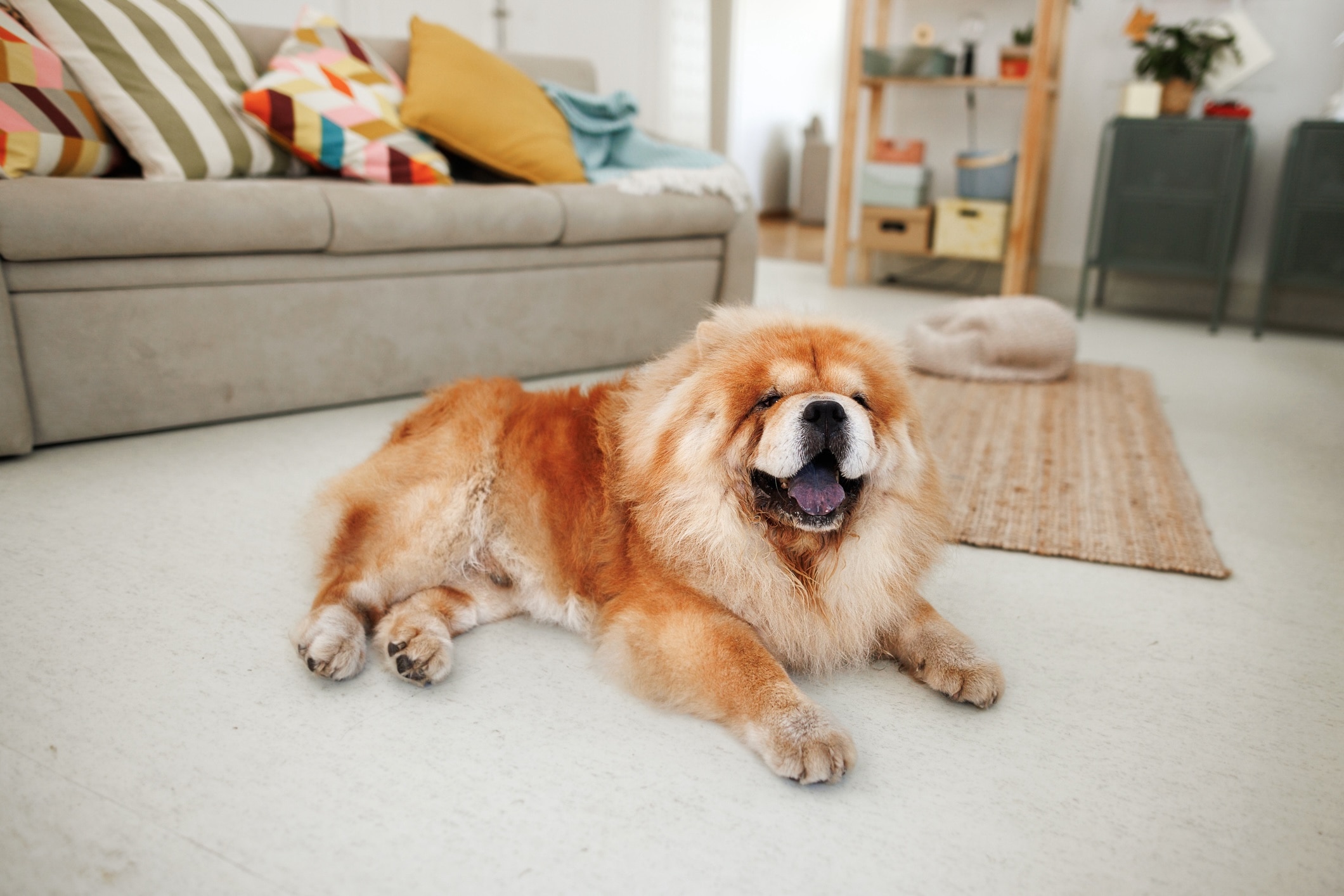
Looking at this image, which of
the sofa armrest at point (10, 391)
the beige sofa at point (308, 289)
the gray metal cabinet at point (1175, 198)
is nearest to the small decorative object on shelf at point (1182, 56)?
the gray metal cabinet at point (1175, 198)

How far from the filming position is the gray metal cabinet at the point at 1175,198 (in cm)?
433

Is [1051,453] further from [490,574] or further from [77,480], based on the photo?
[77,480]

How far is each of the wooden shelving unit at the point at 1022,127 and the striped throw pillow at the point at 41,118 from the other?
4175 mm

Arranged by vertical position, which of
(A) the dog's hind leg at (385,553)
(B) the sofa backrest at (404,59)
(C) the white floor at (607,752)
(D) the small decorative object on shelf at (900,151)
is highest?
(B) the sofa backrest at (404,59)

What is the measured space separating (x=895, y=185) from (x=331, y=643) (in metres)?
4.84

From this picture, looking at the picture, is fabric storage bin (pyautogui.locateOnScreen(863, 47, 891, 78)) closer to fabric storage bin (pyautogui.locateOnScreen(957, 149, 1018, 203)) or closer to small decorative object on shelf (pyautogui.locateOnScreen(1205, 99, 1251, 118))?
fabric storage bin (pyautogui.locateOnScreen(957, 149, 1018, 203))

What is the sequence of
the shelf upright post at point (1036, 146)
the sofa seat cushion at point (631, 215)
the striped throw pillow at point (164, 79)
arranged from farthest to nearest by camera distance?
the shelf upright post at point (1036, 146), the sofa seat cushion at point (631, 215), the striped throw pillow at point (164, 79)

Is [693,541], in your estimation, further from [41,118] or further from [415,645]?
[41,118]

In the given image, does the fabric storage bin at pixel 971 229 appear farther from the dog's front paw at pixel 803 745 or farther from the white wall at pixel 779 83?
the dog's front paw at pixel 803 745

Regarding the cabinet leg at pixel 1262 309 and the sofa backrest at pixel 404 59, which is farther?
the cabinet leg at pixel 1262 309

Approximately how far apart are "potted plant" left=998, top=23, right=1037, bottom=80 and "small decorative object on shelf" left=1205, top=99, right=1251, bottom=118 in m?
0.96

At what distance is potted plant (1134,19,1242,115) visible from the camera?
174 inches

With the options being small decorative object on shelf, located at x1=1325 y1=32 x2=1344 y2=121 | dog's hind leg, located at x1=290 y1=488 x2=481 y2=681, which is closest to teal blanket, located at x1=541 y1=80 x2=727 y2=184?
dog's hind leg, located at x1=290 y1=488 x2=481 y2=681

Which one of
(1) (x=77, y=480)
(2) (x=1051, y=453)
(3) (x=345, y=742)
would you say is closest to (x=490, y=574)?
(3) (x=345, y=742)
